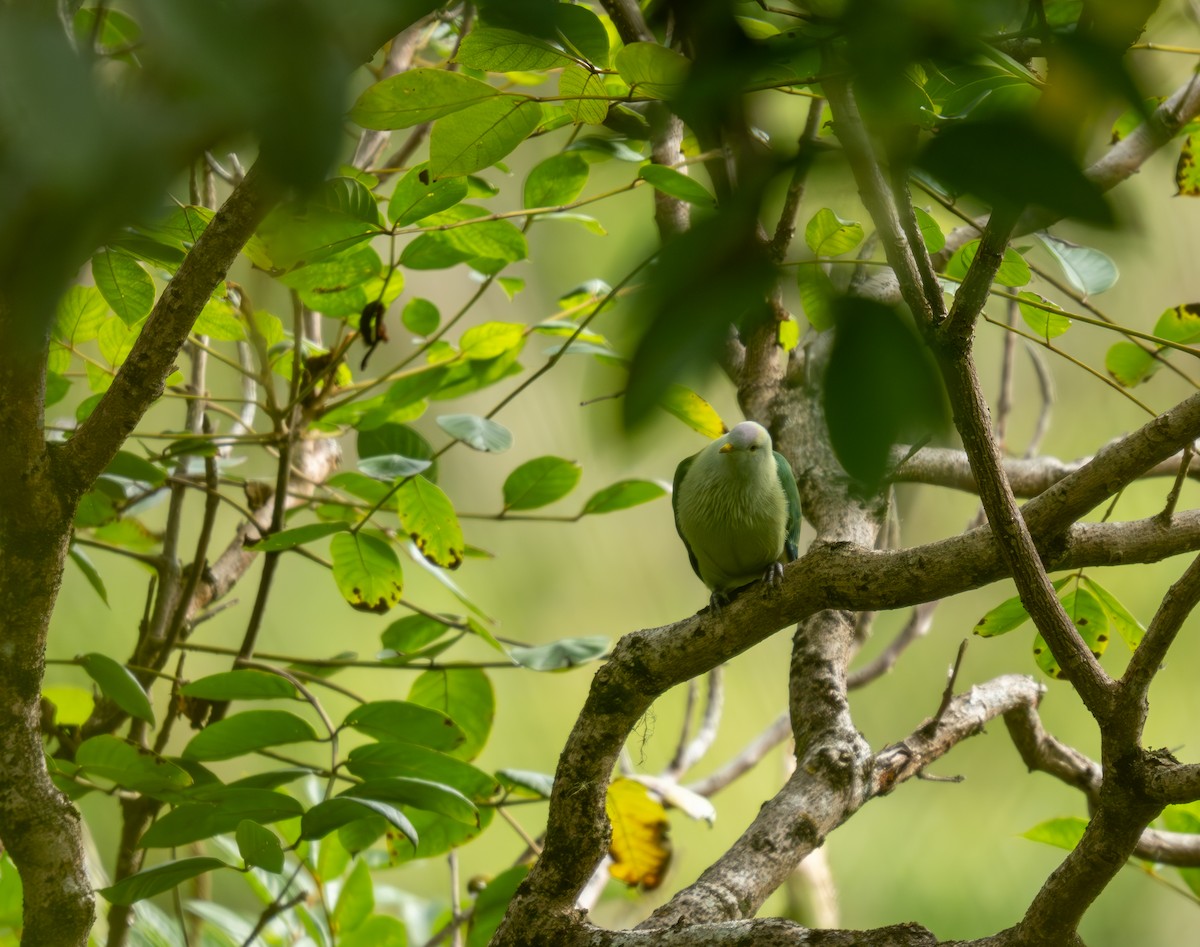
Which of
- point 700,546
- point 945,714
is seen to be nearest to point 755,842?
point 945,714

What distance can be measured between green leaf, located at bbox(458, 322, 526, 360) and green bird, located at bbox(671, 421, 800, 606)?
445 mm

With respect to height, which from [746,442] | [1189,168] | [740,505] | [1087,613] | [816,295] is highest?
[1189,168]

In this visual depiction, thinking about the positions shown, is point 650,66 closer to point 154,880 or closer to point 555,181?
point 555,181

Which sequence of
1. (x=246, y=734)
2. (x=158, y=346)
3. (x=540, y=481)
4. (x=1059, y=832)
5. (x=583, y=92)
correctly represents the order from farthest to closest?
(x=540, y=481) → (x=1059, y=832) → (x=246, y=734) → (x=158, y=346) → (x=583, y=92)

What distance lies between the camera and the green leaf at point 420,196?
Result: 1.42 m

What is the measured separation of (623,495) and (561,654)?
366 mm

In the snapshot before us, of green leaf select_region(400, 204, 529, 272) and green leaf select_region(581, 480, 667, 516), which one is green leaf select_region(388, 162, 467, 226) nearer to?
green leaf select_region(400, 204, 529, 272)

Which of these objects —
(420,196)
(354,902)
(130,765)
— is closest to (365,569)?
(130,765)

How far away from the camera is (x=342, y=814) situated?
145 cm

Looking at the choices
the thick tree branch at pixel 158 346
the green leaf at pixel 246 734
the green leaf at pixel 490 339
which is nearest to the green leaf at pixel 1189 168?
the green leaf at pixel 490 339

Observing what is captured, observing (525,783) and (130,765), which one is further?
(525,783)

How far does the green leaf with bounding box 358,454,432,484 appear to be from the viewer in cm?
165

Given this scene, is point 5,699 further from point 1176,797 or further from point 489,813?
point 1176,797

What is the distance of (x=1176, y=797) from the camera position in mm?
1018
